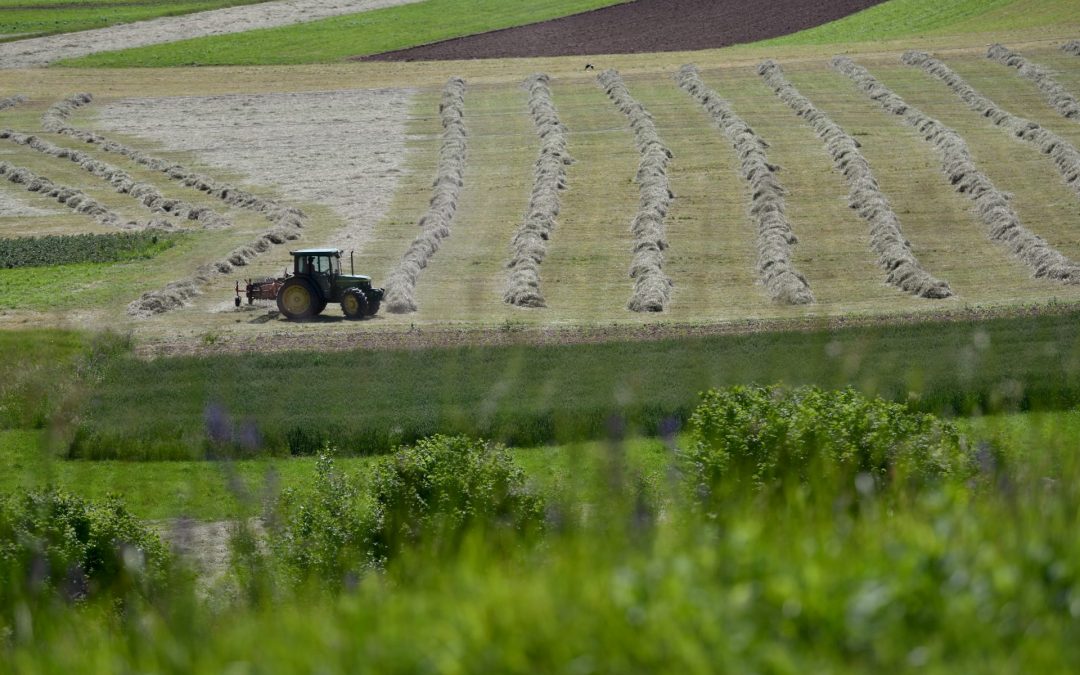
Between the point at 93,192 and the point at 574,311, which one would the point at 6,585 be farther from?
the point at 93,192

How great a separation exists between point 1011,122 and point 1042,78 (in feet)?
34.3

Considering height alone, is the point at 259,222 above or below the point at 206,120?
below

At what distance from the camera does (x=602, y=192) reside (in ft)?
187

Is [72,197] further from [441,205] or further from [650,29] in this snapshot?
[650,29]

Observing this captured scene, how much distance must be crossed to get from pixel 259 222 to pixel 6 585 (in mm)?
41845

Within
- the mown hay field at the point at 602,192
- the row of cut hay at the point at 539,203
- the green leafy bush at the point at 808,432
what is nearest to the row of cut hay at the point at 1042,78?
the mown hay field at the point at 602,192

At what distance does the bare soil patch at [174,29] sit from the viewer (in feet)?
309

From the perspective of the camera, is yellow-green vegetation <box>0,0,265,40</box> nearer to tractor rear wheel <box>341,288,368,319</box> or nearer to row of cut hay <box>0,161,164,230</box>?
row of cut hay <box>0,161,164,230</box>

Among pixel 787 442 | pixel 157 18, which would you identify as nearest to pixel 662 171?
pixel 787 442

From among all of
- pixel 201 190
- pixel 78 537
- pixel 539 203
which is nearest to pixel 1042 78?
pixel 539 203

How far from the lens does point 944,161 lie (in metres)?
57.8

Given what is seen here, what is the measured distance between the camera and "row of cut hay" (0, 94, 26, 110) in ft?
261

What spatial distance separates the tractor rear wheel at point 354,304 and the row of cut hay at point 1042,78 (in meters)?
41.7

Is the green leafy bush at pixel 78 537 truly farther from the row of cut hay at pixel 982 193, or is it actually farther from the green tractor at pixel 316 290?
the row of cut hay at pixel 982 193
